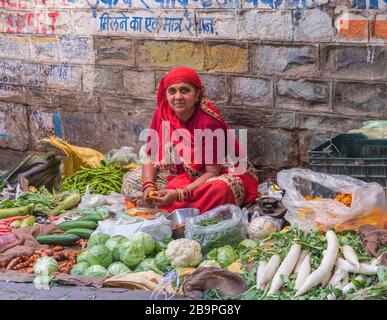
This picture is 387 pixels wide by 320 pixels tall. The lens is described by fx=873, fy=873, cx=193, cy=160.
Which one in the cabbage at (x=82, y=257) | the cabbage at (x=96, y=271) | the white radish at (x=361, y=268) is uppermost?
the white radish at (x=361, y=268)

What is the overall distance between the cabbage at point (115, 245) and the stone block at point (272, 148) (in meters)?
2.20

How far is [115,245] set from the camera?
6086 millimetres

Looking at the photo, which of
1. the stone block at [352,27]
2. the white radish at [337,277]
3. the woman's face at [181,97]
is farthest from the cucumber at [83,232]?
the stone block at [352,27]

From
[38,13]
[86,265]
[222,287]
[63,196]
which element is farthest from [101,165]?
[222,287]

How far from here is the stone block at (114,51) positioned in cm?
888

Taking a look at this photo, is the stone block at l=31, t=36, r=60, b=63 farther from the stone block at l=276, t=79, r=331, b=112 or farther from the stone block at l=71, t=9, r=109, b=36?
the stone block at l=276, t=79, r=331, b=112

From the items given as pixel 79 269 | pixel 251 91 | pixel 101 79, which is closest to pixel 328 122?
pixel 251 91

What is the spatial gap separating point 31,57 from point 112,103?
4.72ft

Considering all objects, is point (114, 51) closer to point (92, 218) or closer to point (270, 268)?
point (92, 218)

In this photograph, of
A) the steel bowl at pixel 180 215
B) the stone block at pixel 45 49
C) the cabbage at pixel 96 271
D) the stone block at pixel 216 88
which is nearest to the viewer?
the cabbage at pixel 96 271

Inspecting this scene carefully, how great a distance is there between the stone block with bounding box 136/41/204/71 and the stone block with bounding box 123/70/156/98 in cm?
10

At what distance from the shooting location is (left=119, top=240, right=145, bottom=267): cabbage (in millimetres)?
5973

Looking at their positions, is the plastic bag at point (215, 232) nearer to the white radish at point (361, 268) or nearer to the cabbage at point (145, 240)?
the cabbage at point (145, 240)

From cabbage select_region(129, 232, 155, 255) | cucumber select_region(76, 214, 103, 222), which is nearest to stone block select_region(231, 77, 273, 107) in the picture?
cucumber select_region(76, 214, 103, 222)
